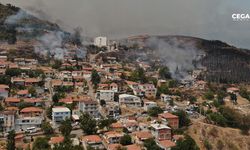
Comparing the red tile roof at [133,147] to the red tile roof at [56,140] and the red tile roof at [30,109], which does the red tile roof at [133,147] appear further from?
the red tile roof at [30,109]

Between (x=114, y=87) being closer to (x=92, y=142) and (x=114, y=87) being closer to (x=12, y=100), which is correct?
(x=12, y=100)

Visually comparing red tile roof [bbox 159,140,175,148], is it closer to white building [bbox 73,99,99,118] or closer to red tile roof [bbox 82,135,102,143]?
red tile roof [bbox 82,135,102,143]

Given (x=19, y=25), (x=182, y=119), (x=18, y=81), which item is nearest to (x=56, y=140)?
(x=182, y=119)

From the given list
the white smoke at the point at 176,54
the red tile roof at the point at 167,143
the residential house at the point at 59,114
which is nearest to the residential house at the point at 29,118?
the residential house at the point at 59,114

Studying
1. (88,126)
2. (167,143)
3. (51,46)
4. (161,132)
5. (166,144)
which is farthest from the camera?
(51,46)

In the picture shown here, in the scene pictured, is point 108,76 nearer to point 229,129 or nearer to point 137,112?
point 137,112

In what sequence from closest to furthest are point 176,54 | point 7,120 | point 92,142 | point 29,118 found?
point 92,142 → point 7,120 → point 29,118 → point 176,54

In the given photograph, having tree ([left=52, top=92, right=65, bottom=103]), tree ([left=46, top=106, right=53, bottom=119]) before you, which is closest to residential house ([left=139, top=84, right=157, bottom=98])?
tree ([left=52, top=92, right=65, bottom=103])
